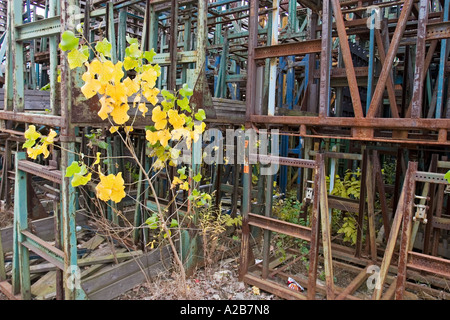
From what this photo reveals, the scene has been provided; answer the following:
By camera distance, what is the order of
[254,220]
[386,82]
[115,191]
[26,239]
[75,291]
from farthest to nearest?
[254,220], [26,239], [75,291], [386,82], [115,191]

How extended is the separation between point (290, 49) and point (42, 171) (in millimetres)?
3068

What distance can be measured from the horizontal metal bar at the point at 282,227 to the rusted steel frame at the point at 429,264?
1000 millimetres

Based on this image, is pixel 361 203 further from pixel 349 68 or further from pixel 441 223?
pixel 349 68

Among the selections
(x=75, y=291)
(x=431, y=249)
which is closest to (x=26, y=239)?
(x=75, y=291)

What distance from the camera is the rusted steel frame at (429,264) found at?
2.79 meters

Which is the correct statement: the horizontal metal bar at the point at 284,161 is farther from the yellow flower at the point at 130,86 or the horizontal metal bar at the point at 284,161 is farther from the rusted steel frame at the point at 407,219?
the yellow flower at the point at 130,86

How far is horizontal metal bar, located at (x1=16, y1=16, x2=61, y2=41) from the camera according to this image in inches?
126

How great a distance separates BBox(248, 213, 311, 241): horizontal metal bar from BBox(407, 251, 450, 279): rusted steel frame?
1000 millimetres

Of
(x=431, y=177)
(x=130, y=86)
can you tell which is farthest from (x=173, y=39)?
(x=431, y=177)

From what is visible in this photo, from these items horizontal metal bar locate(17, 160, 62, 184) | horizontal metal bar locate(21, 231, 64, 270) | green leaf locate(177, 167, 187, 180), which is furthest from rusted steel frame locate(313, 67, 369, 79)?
horizontal metal bar locate(21, 231, 64, 270)

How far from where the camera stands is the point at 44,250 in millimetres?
3545
